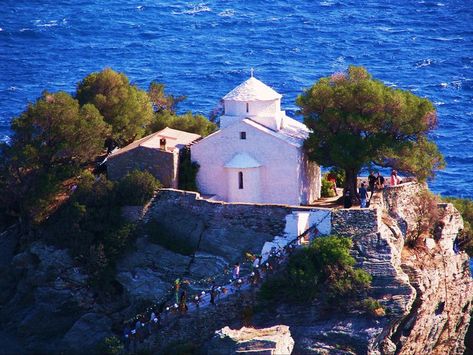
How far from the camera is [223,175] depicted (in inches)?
3159

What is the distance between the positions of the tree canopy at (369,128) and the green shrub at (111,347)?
1483cm

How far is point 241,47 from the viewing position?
141m

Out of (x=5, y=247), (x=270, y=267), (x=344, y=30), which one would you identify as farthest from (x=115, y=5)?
(x=270, y=267)

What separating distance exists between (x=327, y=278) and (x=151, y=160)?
1341 cm

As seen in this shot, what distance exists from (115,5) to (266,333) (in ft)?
311

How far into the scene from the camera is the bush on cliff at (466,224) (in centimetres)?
9000

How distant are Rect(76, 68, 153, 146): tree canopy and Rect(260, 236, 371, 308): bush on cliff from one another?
17623 mm

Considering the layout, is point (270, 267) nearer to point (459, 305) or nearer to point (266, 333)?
point (266, 333)

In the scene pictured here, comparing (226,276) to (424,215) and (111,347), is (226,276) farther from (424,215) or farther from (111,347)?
(424,215)

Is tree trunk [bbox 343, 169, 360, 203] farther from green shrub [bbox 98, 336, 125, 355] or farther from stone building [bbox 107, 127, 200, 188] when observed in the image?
green shrub [bbox 98, 336, 125, 355]

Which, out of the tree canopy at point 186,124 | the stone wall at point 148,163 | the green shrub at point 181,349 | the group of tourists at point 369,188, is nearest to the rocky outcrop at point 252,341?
the green shrub at point 181,349

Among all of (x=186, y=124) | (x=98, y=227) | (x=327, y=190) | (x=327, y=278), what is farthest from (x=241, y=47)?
(x=327, y=278)

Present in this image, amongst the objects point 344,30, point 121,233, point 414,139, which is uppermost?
point 344,30

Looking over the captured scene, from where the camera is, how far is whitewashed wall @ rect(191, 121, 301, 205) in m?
79.2
